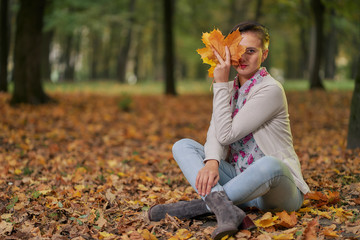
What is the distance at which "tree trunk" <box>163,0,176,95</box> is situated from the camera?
14562 mm

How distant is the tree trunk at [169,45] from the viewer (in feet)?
47.8

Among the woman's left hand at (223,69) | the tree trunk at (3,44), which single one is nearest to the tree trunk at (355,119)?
the woman's left hand at (223,69)

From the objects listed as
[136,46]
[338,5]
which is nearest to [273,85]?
[338,5]

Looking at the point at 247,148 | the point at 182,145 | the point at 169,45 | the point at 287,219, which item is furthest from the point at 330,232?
the point at 169,45

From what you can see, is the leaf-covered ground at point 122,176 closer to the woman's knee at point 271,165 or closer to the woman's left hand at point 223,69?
the woman's knee at point 271,165

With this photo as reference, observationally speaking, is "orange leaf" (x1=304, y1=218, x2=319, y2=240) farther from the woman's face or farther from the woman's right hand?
the woman's face

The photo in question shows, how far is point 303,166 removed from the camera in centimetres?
493

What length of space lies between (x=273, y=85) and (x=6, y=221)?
8.24 ft

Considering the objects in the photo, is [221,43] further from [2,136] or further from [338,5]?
[338,5]

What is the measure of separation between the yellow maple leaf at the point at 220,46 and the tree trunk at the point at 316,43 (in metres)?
12.4

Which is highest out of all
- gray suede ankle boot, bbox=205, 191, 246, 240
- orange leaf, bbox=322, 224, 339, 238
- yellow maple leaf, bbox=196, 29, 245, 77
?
A: yellow maple leaf, bbox=196, 29, 245, 77

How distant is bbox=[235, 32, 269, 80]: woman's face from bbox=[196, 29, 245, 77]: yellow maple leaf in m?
0.08

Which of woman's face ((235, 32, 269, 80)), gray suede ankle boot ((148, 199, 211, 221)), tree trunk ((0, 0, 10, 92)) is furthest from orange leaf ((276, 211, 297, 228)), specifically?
tree trunk ((0, 0, 10, 92))

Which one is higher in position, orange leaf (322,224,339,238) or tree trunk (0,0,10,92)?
tree trunk (0,0,10,92)
